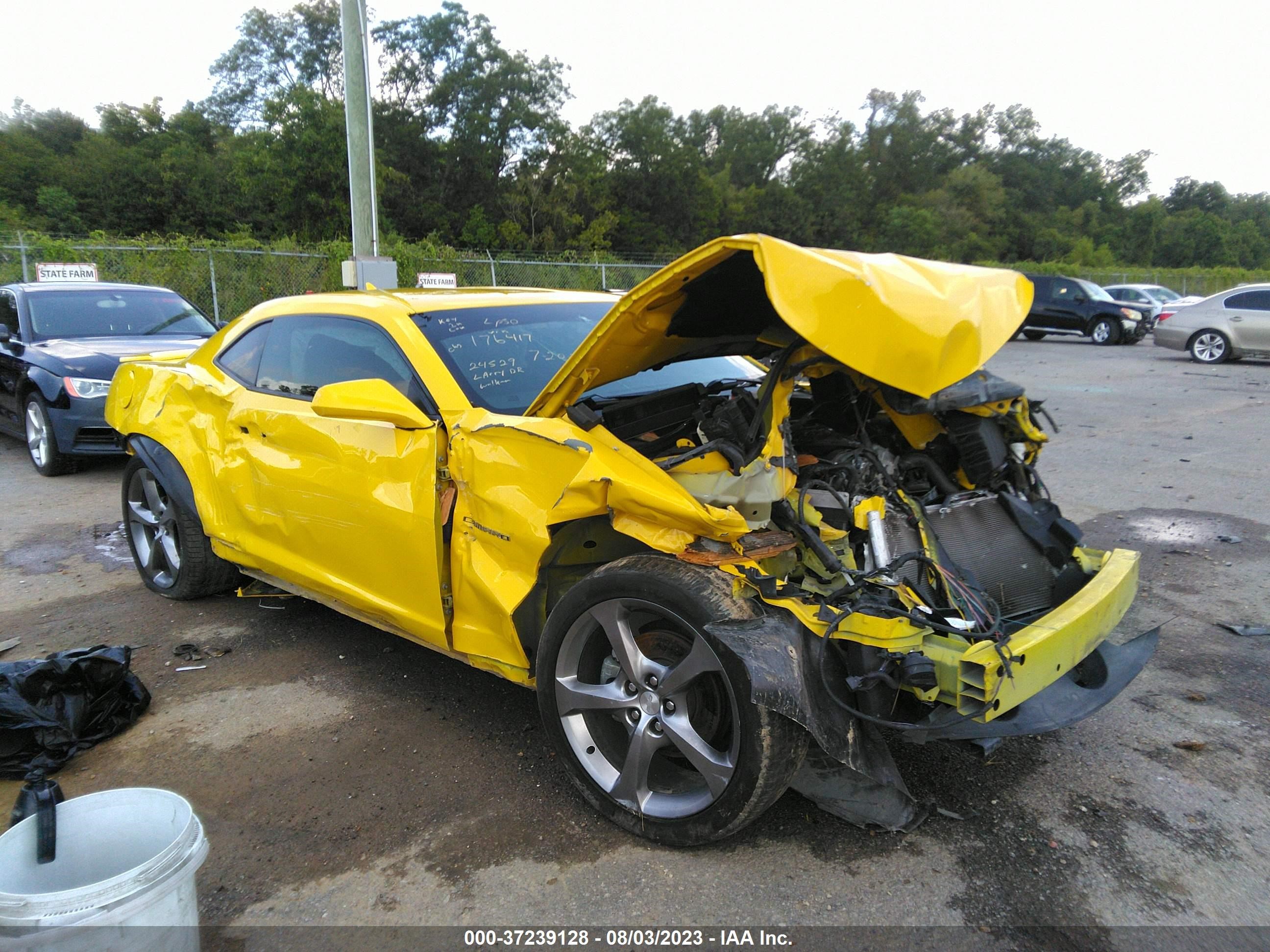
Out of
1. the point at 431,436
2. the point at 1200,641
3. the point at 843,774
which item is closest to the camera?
the point at 843,774

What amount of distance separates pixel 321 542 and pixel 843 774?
2.32 m

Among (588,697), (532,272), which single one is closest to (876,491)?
(588,697)

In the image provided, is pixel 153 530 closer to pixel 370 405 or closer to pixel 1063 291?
pixel 370 405

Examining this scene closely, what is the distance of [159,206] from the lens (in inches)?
1501

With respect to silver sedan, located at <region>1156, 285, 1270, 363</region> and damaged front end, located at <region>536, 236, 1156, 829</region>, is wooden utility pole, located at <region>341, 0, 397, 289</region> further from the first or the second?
silver sedan, located at <region>1156, 285, 1270, 363</region>

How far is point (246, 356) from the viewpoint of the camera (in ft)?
14.4

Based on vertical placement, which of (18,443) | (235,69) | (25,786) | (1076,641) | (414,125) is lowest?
(18,443)

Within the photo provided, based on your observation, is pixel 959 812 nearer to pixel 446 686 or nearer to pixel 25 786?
pixel 446 686

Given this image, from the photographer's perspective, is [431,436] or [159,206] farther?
[159,206]

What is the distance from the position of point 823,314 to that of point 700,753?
51.1 inches

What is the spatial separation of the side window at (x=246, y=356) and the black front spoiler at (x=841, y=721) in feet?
9.67

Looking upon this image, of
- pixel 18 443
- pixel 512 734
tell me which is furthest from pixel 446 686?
pixel 18 443

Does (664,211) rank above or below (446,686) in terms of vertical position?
above

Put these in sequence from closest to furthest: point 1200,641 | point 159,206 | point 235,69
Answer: point 1200,641
point 159,206
point 235,69
